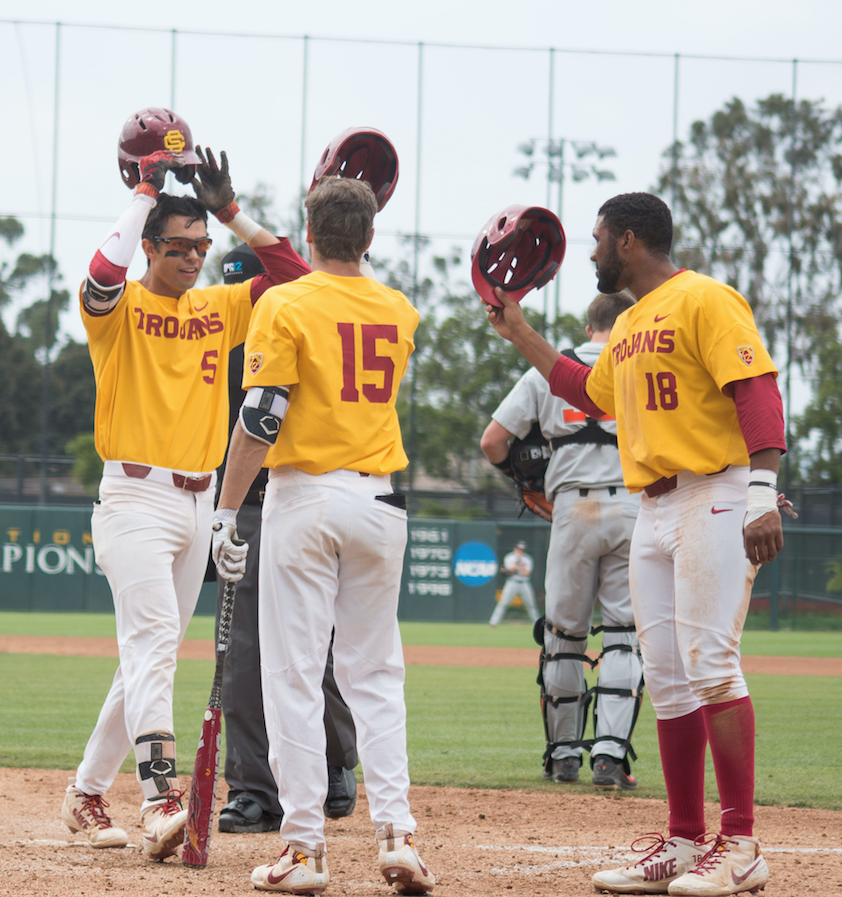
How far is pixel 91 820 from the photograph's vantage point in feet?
13.6

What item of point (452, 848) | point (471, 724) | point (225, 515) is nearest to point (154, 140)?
point (225, 515)

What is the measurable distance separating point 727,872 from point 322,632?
147 centimetres

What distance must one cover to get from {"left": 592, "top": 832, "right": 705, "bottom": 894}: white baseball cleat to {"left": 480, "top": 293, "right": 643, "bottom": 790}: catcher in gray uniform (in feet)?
6.62

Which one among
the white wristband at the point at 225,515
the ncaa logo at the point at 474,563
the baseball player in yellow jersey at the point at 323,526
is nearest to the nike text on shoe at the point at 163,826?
the baseball player in yellow jersey at the point at 323,526

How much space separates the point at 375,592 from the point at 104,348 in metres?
1.48

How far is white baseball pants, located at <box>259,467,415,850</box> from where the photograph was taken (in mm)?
3520

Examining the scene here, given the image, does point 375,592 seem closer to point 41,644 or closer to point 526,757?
point 526,757

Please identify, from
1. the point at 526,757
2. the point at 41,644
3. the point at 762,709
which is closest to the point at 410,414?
the point at 41,644

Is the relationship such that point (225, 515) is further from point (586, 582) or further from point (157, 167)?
point (586, 582)

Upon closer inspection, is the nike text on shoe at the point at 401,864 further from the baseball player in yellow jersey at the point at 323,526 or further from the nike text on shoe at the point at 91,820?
the nike text on shoe at the point at 91,820

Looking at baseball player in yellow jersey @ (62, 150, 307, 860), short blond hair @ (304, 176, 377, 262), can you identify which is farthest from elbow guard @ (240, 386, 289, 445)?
baseball player in yellow jersey @ (62, 150, 307, 860)

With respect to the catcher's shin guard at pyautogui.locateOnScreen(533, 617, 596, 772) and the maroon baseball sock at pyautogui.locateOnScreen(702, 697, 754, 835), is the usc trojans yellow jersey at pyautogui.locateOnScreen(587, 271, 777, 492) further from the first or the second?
the catcher's shin guard at pyautogui.locateOnScreen(533, 617, 596, 772)

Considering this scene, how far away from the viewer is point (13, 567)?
73.3ft

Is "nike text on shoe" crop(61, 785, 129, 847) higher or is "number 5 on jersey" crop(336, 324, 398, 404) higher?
"number 5 on jersey" crop(336, 324, 398, 404)
